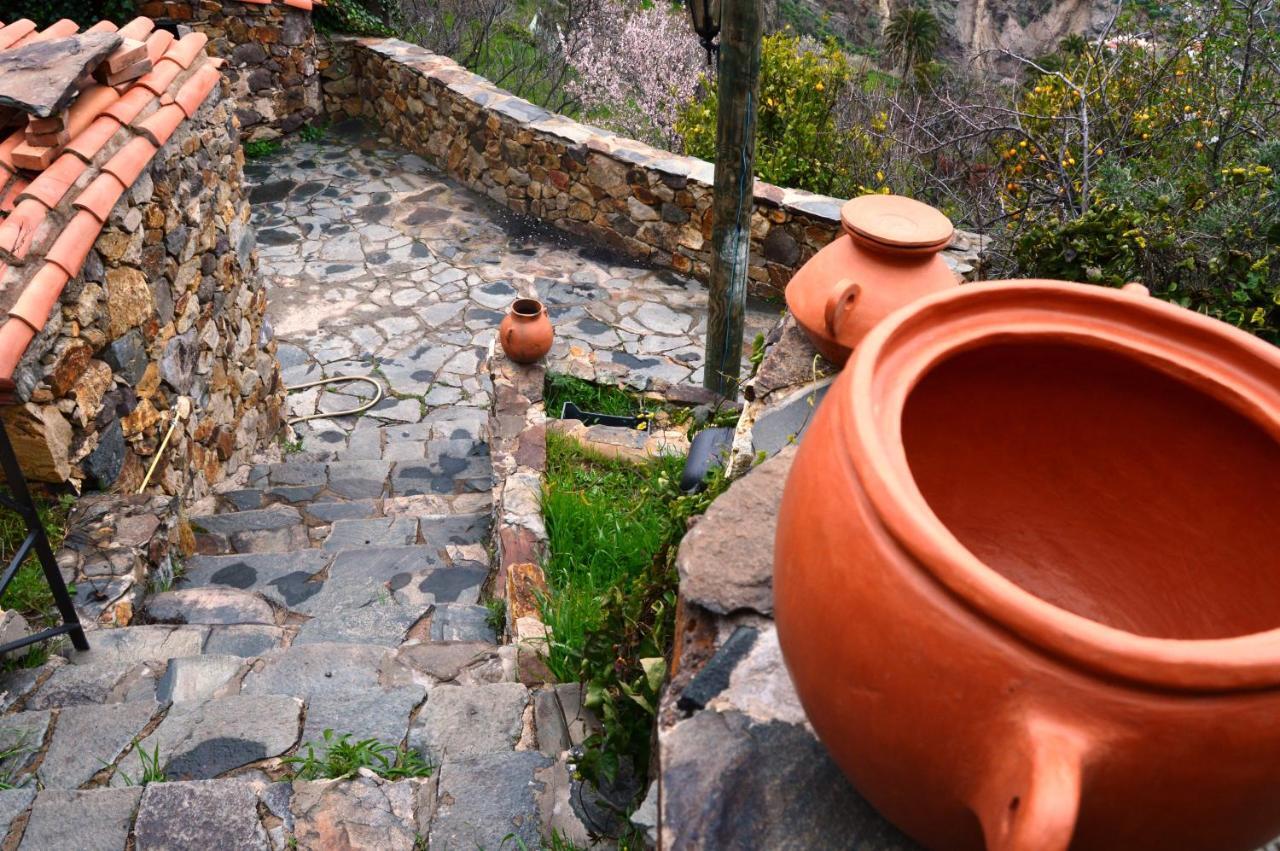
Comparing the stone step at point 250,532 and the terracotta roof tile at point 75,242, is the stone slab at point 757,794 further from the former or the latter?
the stone step at point 250,532

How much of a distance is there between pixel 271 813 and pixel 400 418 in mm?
4019

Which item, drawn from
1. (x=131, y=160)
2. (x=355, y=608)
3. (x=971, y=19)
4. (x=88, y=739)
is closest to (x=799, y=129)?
(x=131, y=160)

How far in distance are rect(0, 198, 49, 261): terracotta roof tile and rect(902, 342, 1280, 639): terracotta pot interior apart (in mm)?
2736

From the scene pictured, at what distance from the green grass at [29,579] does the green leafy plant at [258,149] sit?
598 centimetres

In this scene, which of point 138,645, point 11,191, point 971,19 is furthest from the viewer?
point 971,19

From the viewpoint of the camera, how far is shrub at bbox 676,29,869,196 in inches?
256

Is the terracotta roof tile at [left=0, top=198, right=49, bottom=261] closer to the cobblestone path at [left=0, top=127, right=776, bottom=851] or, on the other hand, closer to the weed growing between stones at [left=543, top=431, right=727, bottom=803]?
the cobblestone path at [left=0, top=127, right=776, bottom=851]

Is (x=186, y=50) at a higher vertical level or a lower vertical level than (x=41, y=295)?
higher

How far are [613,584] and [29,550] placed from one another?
1531 millimetres

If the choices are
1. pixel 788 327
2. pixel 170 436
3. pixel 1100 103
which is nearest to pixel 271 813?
pixel 788 327

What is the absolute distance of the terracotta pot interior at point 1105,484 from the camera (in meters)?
1.25

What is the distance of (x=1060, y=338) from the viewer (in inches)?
50.4

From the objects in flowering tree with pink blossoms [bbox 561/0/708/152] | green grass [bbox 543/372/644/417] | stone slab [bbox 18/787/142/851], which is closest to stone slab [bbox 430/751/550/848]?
stone slab [bbox 18/787/142/851]

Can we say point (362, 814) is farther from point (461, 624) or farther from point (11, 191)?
point (11, 191)
